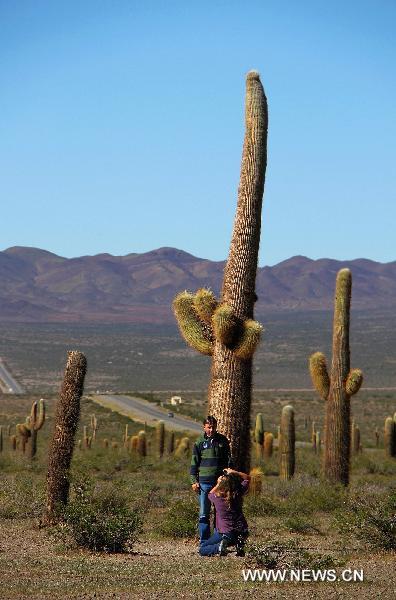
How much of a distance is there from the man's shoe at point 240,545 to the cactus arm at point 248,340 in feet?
8.88

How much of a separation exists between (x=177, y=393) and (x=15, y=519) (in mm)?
64543

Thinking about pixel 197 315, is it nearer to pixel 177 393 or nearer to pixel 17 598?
pixel 17 598

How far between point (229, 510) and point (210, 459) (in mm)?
710

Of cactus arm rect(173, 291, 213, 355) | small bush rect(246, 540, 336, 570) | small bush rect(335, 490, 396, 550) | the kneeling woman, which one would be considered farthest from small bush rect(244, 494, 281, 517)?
small bush rect(246, 540, 336, 570)

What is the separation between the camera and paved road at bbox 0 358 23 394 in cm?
7906

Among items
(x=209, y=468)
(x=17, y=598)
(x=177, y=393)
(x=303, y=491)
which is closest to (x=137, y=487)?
(x=303, y=491)

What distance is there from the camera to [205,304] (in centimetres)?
1260

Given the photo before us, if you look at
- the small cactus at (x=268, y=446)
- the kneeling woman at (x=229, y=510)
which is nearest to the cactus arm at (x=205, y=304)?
the kneeling woman at (x=229, y=510)

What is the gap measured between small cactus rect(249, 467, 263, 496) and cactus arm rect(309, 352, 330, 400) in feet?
14.9

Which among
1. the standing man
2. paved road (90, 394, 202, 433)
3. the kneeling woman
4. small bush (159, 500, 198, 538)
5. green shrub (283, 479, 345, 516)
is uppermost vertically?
the standing man

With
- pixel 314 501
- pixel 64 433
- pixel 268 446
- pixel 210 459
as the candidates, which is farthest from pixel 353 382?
pixel 268 446

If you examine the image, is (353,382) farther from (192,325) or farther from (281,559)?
(281,559)

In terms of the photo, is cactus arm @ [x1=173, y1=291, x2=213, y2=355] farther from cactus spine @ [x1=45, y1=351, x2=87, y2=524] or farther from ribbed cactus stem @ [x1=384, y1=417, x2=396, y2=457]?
ribbed cactus stem @ [x1=384, y1=417, x2=396, y2=457]

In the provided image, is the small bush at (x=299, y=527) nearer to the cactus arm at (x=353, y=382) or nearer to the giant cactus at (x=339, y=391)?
the giant cactus at (x=339, y=391)
